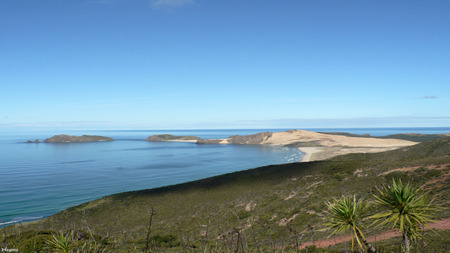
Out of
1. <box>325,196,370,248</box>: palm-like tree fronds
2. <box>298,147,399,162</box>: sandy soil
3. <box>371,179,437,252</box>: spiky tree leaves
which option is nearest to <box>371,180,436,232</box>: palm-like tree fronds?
<box>371,179,437,252</box>: spiky tree leaves

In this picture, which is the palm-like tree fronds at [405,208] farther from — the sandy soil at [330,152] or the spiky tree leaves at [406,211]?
the sandy soil at [330,152]

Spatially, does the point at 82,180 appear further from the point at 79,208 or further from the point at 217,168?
the point at 217,168

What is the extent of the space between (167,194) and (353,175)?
3172 centimetres

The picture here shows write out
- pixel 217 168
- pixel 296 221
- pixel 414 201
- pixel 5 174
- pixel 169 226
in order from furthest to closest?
1. pixel 217 168
2. pixel 5 174
3. pixel 169 226
4. pixel 296 221
5. pixel 414 201

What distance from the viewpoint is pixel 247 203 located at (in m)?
37.7

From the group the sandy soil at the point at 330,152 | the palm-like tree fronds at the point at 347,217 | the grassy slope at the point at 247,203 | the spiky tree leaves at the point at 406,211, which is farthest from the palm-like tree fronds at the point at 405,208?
the sandy soil at the point at 330,152

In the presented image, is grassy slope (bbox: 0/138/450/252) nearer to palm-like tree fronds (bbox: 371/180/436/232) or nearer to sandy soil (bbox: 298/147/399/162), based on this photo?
palm-like tree fronds (bbox: 371/180/436/232)

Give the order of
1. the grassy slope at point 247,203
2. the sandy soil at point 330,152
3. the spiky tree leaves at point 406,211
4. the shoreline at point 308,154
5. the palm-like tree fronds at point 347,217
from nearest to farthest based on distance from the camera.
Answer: the spiky tree leaves at point 406,211
the palm-like tree fronds at point 347,217
the grassy slope at point 247,203
the shoreline at point 308,154
the sandy soil at point 330,152

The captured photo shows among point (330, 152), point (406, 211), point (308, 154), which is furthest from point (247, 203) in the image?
point (330, 152)

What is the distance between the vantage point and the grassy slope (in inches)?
1013

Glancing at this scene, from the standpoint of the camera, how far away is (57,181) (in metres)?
73.1

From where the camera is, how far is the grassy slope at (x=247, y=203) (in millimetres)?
25734

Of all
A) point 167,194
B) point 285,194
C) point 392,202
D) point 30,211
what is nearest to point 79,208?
point 30,211

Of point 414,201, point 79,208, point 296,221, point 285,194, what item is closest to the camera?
point 414,201
